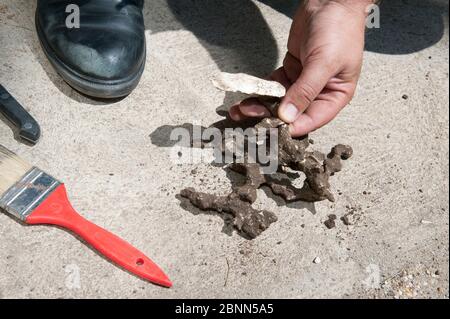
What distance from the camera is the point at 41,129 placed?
2.07 m

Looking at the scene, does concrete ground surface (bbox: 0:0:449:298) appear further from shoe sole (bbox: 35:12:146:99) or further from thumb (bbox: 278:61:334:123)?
thumb (bbox: 278:61:334:123)

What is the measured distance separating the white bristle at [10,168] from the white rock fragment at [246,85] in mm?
711

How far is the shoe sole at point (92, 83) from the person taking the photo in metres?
2.15

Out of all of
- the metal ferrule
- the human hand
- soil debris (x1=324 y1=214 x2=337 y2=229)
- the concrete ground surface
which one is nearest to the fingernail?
the human hand

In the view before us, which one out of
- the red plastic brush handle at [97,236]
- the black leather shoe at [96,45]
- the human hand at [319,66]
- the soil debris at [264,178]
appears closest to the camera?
the red plastic brush handle at [97,236]

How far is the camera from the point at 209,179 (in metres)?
2.08

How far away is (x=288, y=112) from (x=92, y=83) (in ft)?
2.54

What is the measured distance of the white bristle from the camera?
179 cm
